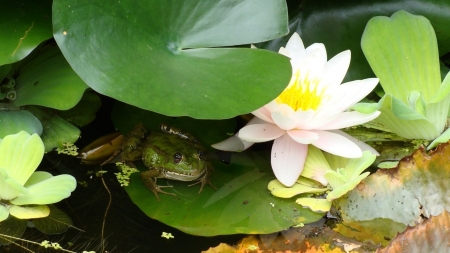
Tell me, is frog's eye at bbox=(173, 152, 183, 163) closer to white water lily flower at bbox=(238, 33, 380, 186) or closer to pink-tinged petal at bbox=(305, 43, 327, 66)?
white water lily flower at bbox=(238, 33, 380, 186)

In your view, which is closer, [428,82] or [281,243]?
[281,243]

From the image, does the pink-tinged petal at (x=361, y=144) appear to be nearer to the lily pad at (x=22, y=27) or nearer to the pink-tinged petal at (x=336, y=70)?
the pink-tinged petal at (x=336, y=70)

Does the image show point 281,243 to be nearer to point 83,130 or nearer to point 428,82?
point 428,82

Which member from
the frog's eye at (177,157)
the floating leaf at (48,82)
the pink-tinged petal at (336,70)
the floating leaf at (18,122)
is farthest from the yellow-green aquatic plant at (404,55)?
the floating leaf at (18,122)

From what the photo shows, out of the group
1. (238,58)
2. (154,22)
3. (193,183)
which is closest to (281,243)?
(193,183)

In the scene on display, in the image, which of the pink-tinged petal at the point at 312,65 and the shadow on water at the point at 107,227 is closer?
the shadow on water at the point at 107,227

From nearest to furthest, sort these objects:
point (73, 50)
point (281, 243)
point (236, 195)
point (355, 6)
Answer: point (73, 50), point (281, 243), point (236, 195), point (355, 6)

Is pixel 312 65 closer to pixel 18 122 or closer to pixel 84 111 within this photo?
pixel 84 111
